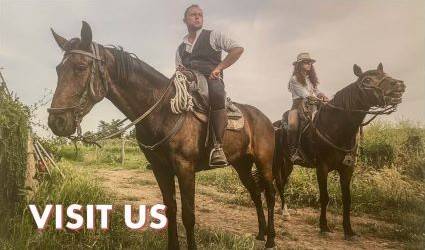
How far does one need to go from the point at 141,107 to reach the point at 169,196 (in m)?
1.21

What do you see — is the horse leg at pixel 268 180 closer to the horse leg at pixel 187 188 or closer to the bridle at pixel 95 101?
the horse leg at pixel 187 188

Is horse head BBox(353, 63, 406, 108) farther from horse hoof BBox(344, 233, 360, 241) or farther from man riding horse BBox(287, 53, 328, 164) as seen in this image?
horse hoof BBox(344, 233, 360, 241)

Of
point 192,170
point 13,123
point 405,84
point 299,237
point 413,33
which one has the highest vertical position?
point 413,33

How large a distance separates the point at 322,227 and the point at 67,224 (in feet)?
13.9

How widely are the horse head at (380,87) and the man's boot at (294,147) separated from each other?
1.71 metres

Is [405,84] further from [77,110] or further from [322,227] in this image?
[77,110]

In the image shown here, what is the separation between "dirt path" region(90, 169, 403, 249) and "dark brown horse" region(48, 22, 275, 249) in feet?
6.53

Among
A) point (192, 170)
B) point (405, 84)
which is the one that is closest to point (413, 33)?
point (405, 84)

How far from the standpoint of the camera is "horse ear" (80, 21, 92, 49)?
4.02 m

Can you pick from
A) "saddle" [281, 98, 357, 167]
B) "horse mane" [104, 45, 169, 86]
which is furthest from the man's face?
"saddle" [281, 98, 357, 167]

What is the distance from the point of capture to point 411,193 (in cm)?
880

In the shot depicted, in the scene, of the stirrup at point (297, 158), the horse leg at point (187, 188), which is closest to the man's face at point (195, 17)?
the horse leg at point (187, 188)

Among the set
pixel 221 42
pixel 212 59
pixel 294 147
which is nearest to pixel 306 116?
pixel 294 147

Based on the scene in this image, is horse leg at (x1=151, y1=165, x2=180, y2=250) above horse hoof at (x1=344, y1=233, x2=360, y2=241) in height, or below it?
above
